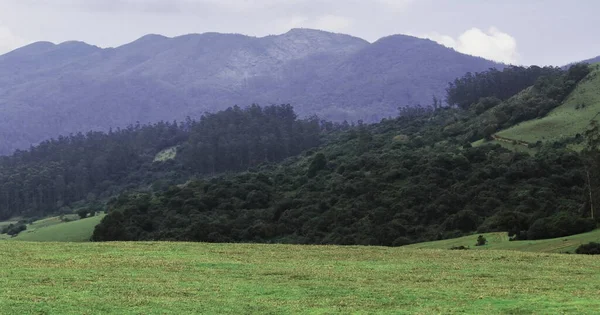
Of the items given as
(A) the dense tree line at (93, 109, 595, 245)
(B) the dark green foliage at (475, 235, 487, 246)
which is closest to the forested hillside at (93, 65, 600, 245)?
(A) the dense tree line at (93, 109, 595, 245)

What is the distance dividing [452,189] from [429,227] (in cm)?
860

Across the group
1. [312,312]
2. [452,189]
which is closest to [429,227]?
[452,189]

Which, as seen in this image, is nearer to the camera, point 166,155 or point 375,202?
point 375,202

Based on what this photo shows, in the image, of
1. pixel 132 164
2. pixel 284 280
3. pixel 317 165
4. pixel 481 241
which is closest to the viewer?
pixel 284 280

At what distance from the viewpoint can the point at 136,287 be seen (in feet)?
74.5

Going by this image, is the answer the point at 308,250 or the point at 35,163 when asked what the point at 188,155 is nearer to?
the point at 35,163

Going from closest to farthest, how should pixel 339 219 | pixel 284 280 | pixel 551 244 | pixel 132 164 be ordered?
pixel 284 280, pixel 551 244, pixel 339 219, pixel 132 164

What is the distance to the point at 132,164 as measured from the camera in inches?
7362

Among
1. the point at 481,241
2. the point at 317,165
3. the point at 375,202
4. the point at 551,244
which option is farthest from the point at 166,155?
the point at 551,244

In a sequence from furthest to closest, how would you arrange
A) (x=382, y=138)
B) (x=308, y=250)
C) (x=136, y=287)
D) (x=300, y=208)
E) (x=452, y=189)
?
1. (x=382, y=138)
2. (x=300, y=208)
3. (x=452, y=189)
4. (x=308, y=250)
5. (x=136, y=287)

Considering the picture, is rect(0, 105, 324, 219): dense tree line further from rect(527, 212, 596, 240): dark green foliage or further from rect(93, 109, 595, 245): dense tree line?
rect(527, 212, 596, 240): dark green foliage

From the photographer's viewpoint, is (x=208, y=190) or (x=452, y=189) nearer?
(x=452, y=189)

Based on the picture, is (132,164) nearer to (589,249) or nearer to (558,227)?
(558,227)

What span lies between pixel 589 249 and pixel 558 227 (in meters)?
8.09
